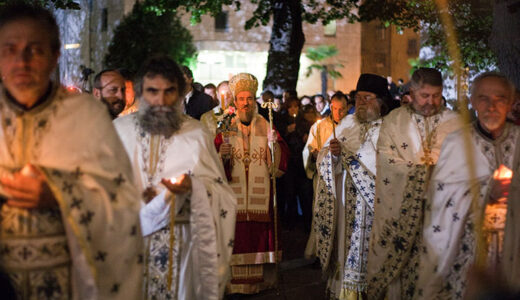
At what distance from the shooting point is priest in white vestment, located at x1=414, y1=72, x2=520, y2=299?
5.13 m

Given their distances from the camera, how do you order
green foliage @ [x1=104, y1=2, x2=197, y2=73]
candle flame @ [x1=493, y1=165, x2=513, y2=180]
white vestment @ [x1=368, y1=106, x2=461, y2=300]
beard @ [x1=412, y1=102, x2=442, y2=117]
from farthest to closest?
green foliage @ [x1=104, y1=2, x2=197, y2=73] → beard @ [x1=412, y1=102, x2=442, y2=117] → white vestment @ [x1=368, y1=106, x2=461, y2=300] → candle flame @ [x1=493, y1=165, x2=513, y2=180]

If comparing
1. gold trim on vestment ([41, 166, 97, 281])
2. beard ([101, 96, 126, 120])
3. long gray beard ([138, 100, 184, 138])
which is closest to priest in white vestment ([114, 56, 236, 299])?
long gray beard ([138, 100, 184, 138])

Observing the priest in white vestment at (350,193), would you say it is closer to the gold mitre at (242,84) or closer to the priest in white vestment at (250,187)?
the priest in white vestment at (250,187)

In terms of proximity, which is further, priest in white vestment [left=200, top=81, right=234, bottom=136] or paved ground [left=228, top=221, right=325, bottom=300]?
paved ground [left=228, top=221, right=325, bottom=300]

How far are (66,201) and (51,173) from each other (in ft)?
0.50

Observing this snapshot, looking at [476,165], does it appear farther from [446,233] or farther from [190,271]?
[190,271]

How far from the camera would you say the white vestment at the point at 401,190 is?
6.42m

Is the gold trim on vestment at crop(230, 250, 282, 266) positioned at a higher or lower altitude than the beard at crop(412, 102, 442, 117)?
lower

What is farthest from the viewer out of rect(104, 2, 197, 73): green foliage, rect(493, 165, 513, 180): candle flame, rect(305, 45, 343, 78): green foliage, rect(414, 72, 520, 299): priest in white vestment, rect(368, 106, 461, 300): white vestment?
rect(305, 45, 343, 78): green foliage

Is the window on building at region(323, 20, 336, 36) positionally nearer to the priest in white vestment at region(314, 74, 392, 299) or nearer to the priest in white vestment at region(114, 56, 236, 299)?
the priest in white vestment at region(314, 74, 392, 299)

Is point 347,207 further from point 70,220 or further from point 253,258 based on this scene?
point 70,220

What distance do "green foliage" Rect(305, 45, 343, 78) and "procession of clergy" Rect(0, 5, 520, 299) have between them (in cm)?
3593

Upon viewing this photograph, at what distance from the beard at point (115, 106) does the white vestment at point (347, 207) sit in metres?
2.53

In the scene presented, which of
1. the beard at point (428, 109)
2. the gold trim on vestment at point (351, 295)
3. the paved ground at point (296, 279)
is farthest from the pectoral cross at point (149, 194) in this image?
the paved ground at point (296, 279)
